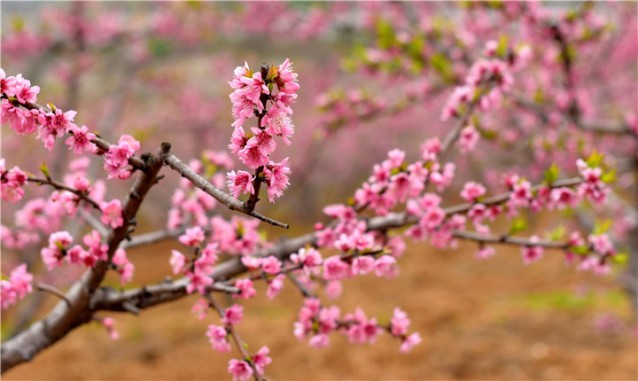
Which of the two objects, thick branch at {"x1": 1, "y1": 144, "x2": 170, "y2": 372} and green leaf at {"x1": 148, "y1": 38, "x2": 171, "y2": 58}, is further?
green leaf at {"x1": 148, "y1": 38, "x2": 171, "y2": 58}

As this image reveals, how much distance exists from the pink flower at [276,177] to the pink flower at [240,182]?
0.16ft

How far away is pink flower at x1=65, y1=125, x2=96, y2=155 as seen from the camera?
72.8 inches

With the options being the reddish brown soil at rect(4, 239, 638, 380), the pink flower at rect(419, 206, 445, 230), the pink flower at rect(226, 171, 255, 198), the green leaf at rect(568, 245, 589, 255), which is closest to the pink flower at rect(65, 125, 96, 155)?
the pink flower at rect(226, 171, 255, 198)

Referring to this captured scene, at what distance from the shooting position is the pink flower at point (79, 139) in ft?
6.07

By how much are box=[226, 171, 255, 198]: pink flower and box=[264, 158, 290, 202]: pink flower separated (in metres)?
0.05

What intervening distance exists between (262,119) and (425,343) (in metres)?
7.54

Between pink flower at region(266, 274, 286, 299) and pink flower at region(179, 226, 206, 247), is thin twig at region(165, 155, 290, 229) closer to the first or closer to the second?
pink flower at region(179, 226, 206, 247)

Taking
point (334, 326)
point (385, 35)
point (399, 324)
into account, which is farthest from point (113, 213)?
point (385, 35)

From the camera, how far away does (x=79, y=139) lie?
1.87 metres

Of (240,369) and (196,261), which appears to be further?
(196,261)

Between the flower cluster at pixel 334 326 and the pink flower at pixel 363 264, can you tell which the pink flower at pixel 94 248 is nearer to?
the flower cluster at pixel 334 326

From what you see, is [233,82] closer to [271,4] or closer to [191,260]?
[191,260]

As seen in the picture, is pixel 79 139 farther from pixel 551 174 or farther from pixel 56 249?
pixel 551 174

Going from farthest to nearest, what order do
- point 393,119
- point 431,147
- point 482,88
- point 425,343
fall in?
point 425,343 < point 393,119 < point 482,88 < point 431,147
